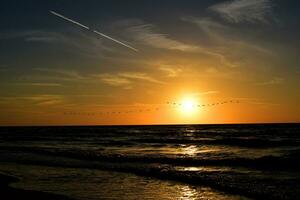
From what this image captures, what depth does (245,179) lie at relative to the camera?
649 inches

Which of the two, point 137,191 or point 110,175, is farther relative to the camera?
point 110,175

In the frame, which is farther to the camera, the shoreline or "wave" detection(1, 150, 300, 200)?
"wave" detection(1, 150, 300, 200)

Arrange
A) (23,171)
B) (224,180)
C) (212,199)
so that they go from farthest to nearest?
(23,171) < (224,180) < (212,199)

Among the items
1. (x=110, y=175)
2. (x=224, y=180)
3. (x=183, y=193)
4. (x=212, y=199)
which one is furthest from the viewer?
(x=110, y=175)

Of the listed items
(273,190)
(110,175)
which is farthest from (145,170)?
(273,190)

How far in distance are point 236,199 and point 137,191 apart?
131 inches

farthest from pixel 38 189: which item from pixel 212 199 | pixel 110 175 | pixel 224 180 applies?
pixel 224 180

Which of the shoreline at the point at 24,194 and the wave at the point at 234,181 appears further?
the wave at the point at 234,181

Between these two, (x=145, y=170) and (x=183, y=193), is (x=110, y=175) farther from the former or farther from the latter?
(x=183, y=193)

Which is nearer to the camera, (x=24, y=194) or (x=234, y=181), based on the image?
(x=24, y=194)

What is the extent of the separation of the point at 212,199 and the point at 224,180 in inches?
155

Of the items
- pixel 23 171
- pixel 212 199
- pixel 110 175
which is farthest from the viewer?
pixel 23 171

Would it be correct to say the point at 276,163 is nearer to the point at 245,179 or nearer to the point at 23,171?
the point at 245,179

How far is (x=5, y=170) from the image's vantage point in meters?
19.6
